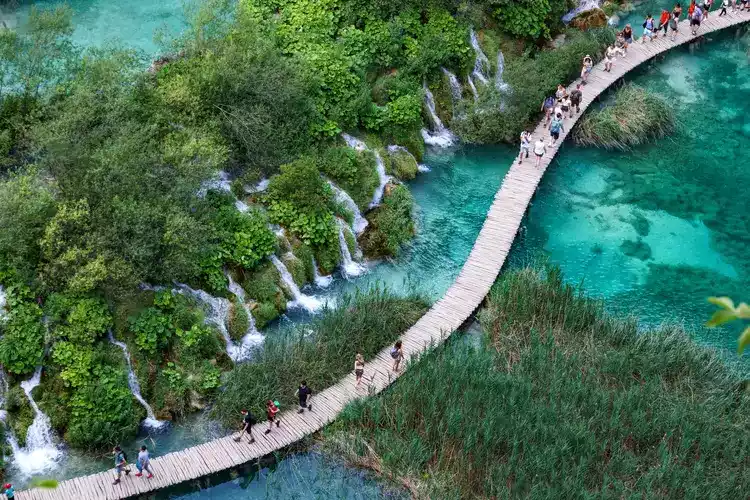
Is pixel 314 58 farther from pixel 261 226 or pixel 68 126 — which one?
pixel 68 126

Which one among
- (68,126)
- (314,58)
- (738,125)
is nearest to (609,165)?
(738,125)

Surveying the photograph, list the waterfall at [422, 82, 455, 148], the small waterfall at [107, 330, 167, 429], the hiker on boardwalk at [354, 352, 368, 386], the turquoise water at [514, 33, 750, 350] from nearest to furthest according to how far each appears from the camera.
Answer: the small waterfall at [107, 330, 167, 429]
the hiker on boardwalk at [354, 352, 368, 386]
the turquoise water at [514, 33, 750, 350]
the waterfall at [422, 82, 455, 148]

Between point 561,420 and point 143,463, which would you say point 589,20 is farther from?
point 143,463

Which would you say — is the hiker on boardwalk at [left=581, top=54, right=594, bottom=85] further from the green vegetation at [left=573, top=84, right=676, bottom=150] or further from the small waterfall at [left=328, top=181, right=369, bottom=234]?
the small waterfall at [left=328, top=181, right=369, bottom=234]

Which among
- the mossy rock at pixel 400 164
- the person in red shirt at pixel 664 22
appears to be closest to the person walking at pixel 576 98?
the mossy rock at pixel 400 164

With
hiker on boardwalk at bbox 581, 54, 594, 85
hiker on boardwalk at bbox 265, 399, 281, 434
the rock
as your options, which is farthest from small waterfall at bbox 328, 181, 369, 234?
the rock

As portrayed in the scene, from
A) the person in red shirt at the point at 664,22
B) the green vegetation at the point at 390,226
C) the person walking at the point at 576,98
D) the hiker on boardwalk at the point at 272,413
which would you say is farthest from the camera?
the person in red shirt at the point at 664,22

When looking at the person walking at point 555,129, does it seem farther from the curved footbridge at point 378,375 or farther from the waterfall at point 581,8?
the waterfall at point 581,8
